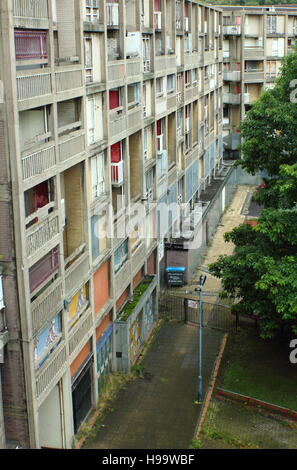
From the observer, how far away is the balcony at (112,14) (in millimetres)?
27261

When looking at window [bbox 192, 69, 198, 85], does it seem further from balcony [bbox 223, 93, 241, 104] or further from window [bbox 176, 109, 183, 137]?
balcony [bbox 223, 93, 241, 104]

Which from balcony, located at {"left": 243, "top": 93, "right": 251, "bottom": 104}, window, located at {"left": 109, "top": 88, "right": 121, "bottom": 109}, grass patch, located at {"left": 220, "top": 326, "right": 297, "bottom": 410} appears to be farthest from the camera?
balcony, located at {"left": 243, "top": 93, "right": 251, "bottom": 104}

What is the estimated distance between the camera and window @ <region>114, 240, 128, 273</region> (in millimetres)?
29219

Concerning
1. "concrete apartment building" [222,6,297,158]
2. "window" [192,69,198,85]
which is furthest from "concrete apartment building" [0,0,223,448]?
"concrete apartment building" [222,6,297,158]

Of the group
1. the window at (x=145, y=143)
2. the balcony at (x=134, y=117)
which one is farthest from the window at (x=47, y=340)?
the window at (x=145, y=143)

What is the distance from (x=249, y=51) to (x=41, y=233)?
53682mm

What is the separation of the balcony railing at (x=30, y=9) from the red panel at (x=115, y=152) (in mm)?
8873

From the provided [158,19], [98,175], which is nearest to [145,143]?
[158,19]

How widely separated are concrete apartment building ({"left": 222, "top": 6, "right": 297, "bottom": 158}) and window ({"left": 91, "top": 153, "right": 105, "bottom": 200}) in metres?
43.4

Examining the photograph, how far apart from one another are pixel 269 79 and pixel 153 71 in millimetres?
39387

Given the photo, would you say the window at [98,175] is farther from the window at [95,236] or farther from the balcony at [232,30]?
the balcony at [232,30]

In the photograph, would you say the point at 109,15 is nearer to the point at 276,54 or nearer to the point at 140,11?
the point at 140,11

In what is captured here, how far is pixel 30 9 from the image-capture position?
19.2 metres

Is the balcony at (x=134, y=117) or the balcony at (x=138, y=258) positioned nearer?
the balcony at (x=134, y=117)
